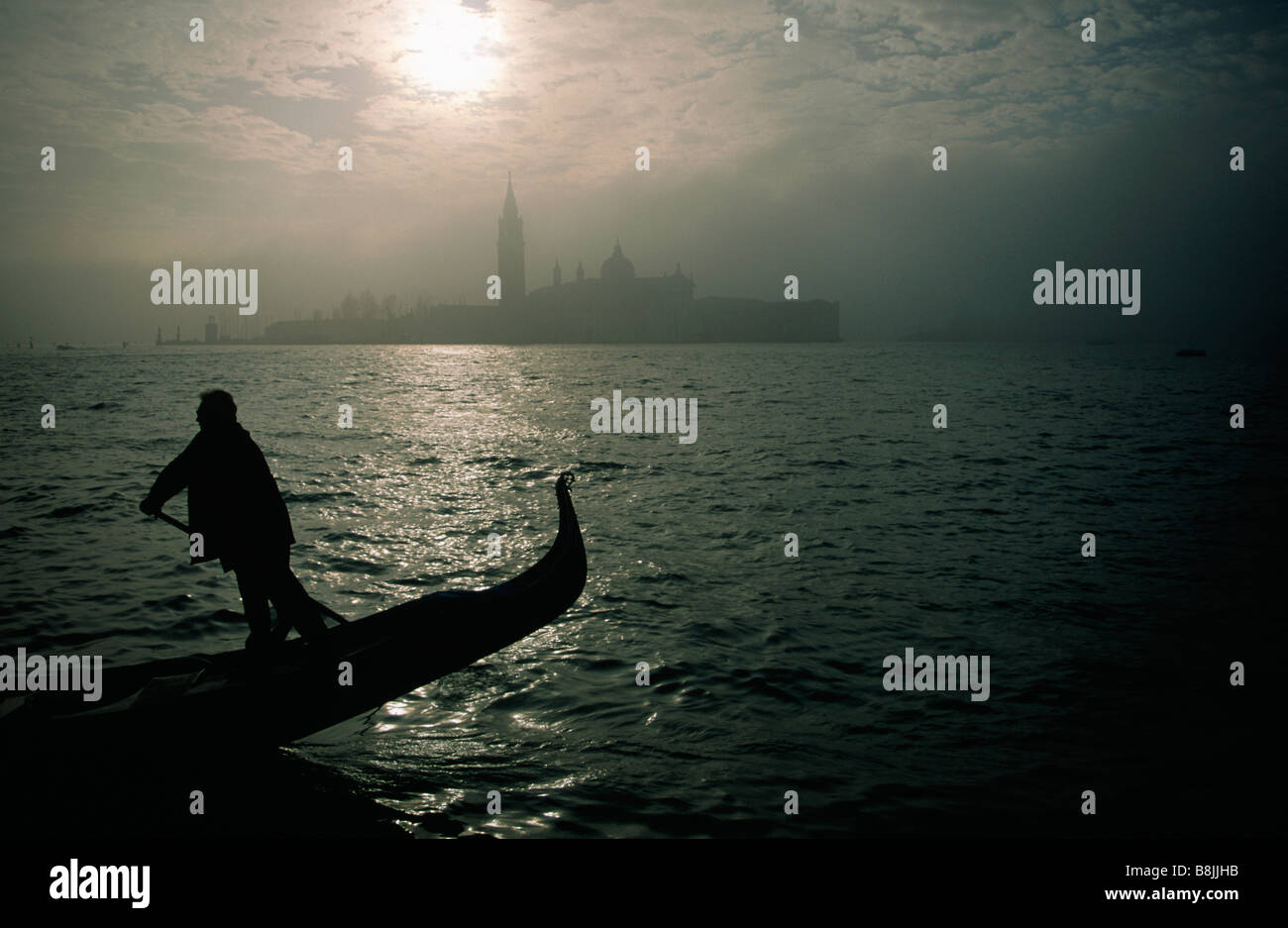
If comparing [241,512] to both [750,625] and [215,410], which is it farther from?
[750,625]

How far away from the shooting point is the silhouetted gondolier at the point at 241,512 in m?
6.25

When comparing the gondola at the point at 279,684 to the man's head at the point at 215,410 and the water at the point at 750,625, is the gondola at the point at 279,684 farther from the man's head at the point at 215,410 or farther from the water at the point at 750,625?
the man's head at the point at 215,410

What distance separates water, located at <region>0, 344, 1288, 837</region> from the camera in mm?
6043

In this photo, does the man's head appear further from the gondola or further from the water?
the gondola

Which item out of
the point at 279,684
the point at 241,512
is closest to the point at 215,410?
the point at 241,512

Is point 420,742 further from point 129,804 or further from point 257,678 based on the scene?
point 129,804

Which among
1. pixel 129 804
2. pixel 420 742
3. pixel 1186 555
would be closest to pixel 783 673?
pixel 420 742

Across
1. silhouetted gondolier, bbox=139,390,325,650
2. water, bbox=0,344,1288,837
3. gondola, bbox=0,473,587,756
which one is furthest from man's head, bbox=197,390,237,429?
gondola, bbox=0,473,587,756

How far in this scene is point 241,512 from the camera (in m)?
6.34

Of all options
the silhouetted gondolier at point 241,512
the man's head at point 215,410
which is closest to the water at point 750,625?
the silhouetted gondolier at point 241,512

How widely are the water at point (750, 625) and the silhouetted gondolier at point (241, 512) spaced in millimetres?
428

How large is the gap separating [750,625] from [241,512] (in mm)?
6162

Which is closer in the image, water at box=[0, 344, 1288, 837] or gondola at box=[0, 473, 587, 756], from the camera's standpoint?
gondola at box=[0, 473, 587, 756]

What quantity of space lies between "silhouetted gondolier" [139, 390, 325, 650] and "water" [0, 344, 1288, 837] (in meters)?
0.43
